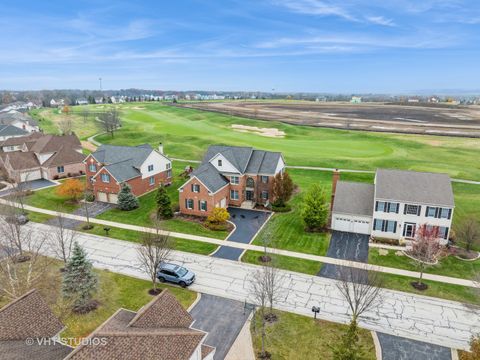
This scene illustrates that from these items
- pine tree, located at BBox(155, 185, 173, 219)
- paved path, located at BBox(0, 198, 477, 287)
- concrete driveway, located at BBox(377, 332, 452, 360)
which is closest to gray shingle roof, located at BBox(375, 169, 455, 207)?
paved path, located at BBox(0, 198, 477, 287)

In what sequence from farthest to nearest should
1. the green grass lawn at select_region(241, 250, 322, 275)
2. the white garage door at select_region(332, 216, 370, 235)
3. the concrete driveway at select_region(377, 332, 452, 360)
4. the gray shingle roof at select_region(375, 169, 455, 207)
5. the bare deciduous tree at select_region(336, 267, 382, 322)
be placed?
the white garage door at select_region(332, 216, 370, 235) → the gray shingle roof at select_region(375, 169, 455, 207) → the green grass lawn at select_region(241, 250, 322, 275) → the bare deciduous tree at select_region(336, 267, 382, 322) → the concrete driveway at select_region(377, 332, 452, 360)

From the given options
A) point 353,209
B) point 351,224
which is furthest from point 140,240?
point 353,209

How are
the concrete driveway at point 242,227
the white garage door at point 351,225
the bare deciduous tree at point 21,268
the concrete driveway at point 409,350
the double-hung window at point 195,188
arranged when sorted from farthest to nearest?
the double-hung window at point 195,188 < the white garage door at point 351,225 < the concrete driveway at point 242,227 < the bare deciduous tree at point 21,268 < the concrete driveway at point 409,350

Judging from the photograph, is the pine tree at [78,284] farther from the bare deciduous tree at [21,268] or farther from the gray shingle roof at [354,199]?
the gray shingle roof at [354,199]

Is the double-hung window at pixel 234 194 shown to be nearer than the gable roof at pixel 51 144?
Yes

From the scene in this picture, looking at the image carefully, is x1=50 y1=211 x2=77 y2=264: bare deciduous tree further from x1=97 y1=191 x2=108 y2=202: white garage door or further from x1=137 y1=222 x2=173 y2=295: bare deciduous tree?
x1=97 y1=191 x2=108 y2=202: white garage door

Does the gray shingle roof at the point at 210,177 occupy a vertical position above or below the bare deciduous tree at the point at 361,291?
above

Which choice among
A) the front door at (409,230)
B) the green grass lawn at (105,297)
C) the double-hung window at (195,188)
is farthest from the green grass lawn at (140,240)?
the front door at (409,230)
